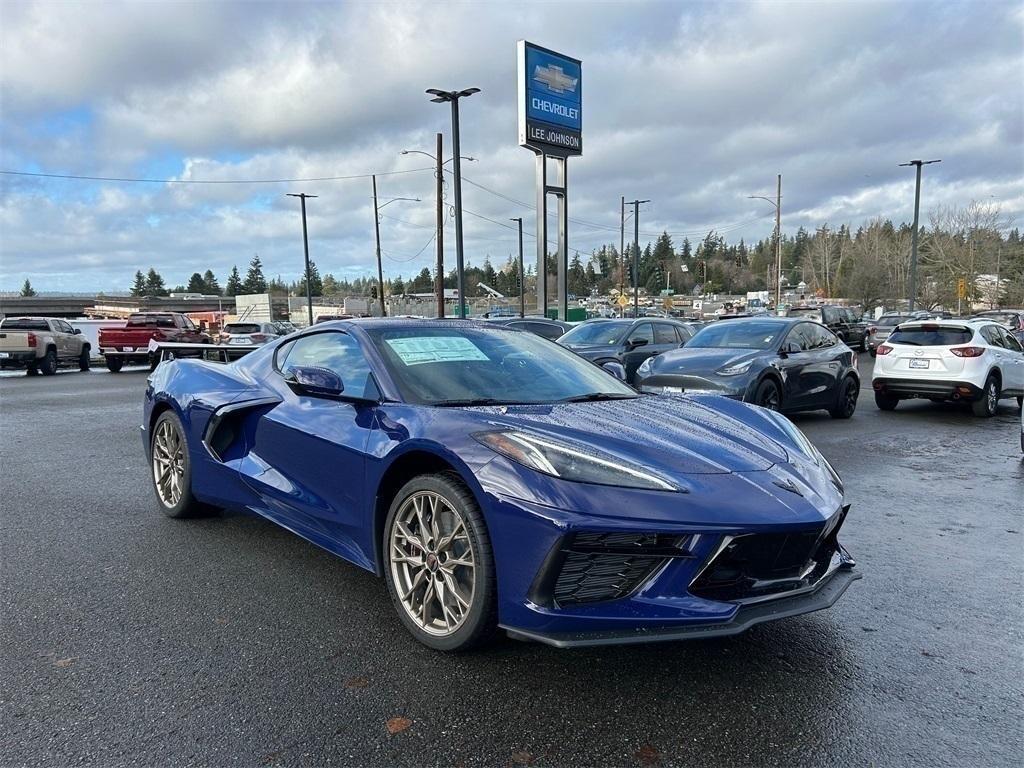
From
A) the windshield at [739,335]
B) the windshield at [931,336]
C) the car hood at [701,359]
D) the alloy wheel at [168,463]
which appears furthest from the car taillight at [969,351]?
the alloy wheel at [168,463]

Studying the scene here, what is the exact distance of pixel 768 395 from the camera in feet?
30.3

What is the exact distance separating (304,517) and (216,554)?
2.86ft

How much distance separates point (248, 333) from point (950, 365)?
22.6m

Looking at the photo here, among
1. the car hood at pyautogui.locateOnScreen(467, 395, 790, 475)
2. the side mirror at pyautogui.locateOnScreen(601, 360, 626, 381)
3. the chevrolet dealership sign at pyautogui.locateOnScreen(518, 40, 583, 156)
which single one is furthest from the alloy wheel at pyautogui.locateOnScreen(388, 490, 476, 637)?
the chevrolet dealership sign at pyautogui.locateOnScreen(518, 40, 583, 156)

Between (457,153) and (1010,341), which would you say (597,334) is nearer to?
→ (1010,341)

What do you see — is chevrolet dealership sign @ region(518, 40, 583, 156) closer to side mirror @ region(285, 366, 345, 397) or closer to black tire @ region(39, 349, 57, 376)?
black tire @ region(39, 349, 57, 376)

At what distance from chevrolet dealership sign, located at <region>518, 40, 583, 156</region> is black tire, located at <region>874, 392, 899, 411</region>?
74.2ft

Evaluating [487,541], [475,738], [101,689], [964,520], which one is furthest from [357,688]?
[964,520]

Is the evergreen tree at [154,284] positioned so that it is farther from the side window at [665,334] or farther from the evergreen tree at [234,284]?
the side window at [665,334]

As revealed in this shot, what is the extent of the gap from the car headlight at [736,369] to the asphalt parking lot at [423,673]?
177 inches

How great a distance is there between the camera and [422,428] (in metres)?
3.03

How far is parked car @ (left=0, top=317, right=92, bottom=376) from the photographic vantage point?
62.9ft

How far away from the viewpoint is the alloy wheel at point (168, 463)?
4.78 m

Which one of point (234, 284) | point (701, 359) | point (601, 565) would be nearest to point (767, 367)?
point (701, 359)
